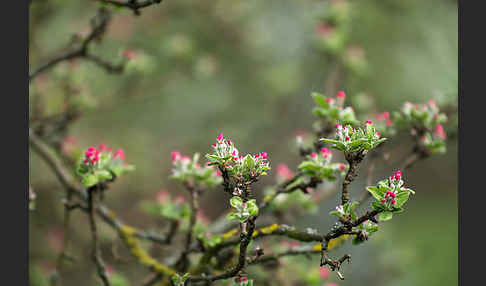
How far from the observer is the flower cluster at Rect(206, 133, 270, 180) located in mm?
1469

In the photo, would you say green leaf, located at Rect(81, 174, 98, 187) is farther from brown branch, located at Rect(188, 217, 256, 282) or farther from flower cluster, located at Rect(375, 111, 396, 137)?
flower cluster, located at Rect(375, 111, 396, 137)

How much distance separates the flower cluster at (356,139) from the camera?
146 centimetres

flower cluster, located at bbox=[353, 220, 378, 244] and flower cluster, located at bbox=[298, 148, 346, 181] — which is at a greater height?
flower cluster, located at bbox=[298, 148, 346, 181]

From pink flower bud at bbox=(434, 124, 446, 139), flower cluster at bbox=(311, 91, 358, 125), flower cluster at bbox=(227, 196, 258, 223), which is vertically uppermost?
pink flower bud at bbox=(434, 124, 446, 139)

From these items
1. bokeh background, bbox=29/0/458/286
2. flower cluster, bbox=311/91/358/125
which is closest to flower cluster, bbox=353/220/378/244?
flower cluster, bbox=311/91/358/125

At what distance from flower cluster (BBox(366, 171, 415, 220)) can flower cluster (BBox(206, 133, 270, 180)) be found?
0.37 meters

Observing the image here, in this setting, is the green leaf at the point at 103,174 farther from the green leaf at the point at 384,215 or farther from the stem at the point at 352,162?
the green leaf at the point at 384,215

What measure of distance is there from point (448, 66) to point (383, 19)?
1.01m

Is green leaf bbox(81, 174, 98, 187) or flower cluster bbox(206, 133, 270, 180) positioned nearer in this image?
flower cluster bbox(206, 133, 270, 180)

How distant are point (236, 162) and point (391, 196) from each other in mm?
512

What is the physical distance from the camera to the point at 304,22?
6.00 m

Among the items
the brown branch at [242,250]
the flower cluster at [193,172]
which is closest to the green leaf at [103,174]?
the flower cluster at [193,172]

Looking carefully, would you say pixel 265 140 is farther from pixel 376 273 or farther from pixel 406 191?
pixel 406 191

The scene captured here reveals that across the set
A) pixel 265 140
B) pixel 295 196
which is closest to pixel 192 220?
pixel 295 196
